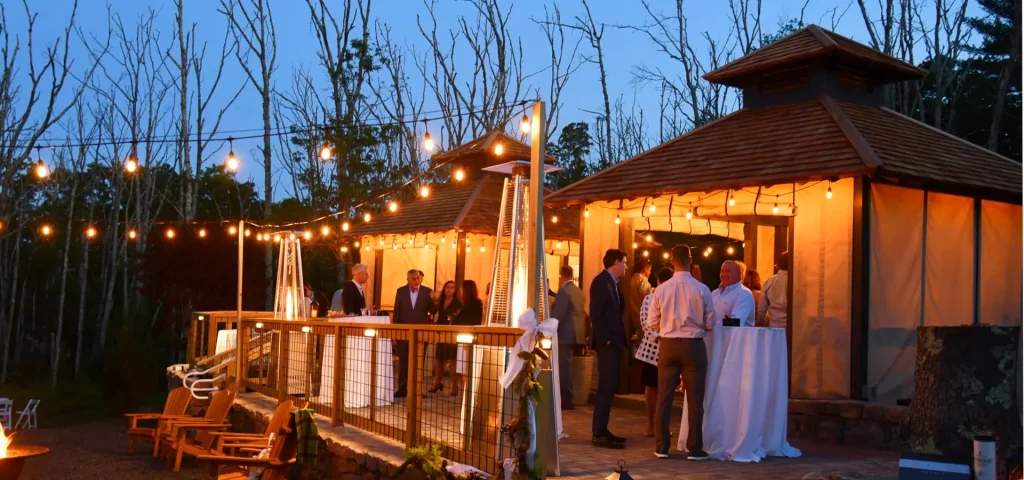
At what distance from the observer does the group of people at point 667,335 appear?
796 centimetres

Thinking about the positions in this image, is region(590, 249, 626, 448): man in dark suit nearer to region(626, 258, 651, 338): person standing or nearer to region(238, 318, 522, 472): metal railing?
region(238, 318, 522, 472): metal railing

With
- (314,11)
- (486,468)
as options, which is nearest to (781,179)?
(486,468)

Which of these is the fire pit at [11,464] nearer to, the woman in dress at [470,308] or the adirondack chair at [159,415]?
the adirondack chair at [159,415]

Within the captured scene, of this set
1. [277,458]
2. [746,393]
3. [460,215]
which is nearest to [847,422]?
[746,393]

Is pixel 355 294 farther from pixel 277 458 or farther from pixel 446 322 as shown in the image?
pixel 277 458

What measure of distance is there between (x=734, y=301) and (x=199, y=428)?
624cm

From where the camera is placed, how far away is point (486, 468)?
696cm

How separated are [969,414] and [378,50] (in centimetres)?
2641

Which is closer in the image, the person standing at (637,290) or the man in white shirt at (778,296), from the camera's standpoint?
the man in white shirt at (778,296)

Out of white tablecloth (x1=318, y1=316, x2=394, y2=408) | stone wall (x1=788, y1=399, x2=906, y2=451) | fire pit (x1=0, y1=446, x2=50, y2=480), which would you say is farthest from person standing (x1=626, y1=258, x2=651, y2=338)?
fire pit (x1=0, y1=446, x2=50, y2=480)

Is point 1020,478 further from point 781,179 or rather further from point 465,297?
point 465,297

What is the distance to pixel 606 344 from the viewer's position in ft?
27.9

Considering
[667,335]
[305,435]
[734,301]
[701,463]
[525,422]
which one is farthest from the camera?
[734,301]

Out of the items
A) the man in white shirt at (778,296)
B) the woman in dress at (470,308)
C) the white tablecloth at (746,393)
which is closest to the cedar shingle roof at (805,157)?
the man in white shirt at (778,296)
